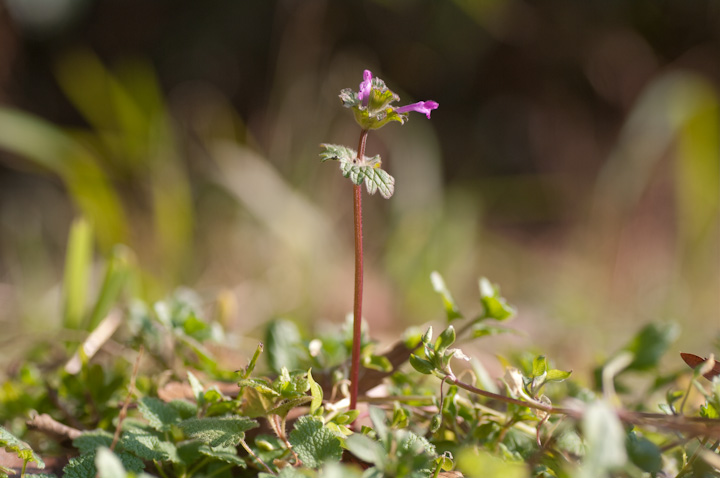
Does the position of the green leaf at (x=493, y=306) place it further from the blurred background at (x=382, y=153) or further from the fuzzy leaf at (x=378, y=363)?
the blurred background at (x=382, y=153)

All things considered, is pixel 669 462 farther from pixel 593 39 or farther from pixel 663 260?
pixel 593 39

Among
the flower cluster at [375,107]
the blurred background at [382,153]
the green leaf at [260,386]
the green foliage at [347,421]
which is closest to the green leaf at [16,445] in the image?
the green foliage at [347,421]

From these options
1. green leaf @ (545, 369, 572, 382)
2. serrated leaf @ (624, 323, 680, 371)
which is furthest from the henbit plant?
serrated leaf @ (624, 323, 680, 371)

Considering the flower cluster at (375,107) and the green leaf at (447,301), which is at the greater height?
the flower cluster at (375,107)

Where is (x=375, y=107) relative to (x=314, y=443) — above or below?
above

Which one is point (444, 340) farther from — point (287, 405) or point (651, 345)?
point (651, 345)

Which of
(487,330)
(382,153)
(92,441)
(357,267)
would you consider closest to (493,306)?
(487,330)
